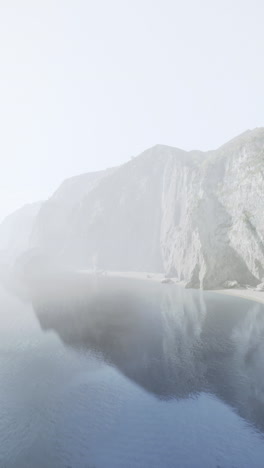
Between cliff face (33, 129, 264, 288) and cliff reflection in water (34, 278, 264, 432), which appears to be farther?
cliff face (33, 129, 264, 288)

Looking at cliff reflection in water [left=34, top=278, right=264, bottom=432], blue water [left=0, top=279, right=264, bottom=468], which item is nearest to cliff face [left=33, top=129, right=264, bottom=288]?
cliff reflection in water [left=34, top=278, right=264, bottom=432]

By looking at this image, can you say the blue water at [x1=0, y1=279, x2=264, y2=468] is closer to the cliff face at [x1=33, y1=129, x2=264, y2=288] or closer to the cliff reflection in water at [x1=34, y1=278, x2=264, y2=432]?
the cliff reflection in water at [x1=34, y1=278, x2=264, y2=432]

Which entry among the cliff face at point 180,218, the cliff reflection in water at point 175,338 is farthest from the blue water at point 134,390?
the cliff face at point 180,218

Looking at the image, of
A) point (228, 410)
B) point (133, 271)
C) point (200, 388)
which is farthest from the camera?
point (133, 271)

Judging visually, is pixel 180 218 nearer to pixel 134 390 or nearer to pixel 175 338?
pixel 175 338

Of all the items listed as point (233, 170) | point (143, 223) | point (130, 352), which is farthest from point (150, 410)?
point (143, 223)

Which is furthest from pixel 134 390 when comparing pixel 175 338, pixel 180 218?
pixel 180 218

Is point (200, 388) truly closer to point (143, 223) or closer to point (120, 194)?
point (143, 223)
